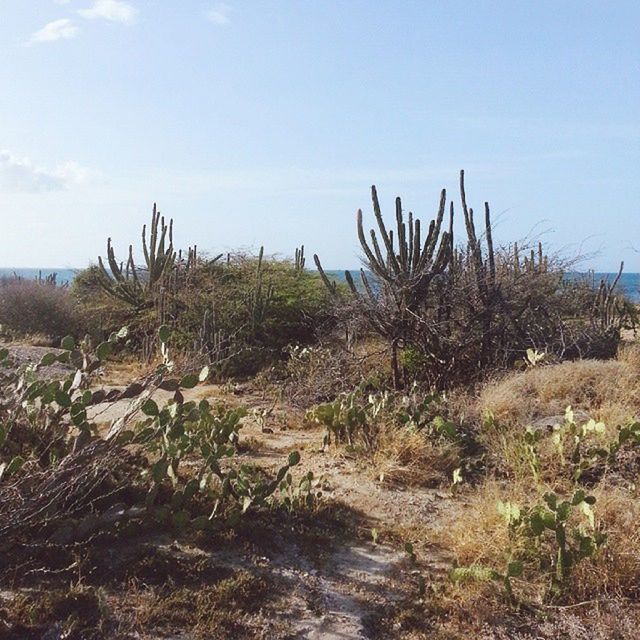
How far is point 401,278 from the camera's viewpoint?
28.3ft

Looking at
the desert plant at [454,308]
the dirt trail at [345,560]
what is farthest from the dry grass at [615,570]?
the desert plant at [454,308]

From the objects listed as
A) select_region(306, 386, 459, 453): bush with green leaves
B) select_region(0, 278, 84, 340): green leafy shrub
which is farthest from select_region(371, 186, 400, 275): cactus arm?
select_region(0, 278, 84, 340): green leafy shrub

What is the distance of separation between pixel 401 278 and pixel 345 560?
5.34 metres

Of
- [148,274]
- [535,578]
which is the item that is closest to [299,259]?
[148,274]

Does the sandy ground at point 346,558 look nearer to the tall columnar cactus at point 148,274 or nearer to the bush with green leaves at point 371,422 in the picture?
the bush with green leaves at point 371,422

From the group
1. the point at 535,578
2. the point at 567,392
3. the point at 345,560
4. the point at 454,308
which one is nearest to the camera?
→ the point at 535,578

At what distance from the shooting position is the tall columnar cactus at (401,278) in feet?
28.0

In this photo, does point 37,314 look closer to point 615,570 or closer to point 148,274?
point 148,274

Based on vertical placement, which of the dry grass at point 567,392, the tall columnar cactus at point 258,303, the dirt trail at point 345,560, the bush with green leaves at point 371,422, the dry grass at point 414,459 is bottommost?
the dirt trail at point 345,560

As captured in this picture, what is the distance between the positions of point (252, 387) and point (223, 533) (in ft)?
17.8

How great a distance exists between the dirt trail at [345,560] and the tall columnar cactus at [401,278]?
2.91 meters

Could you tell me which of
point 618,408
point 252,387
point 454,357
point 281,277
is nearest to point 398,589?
point 618,408

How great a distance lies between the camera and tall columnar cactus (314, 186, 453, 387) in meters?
8.55

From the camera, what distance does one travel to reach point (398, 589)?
11.3 feet
